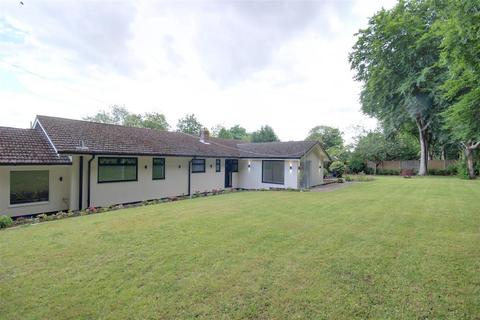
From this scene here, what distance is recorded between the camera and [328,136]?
42.3 metres

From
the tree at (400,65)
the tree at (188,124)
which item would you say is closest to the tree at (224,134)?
the tree at (188,124)

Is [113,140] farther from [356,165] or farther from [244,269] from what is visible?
[356,165]

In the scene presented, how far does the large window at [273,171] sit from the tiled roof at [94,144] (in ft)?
1.86

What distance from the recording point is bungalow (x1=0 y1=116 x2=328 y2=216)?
30.0 feet

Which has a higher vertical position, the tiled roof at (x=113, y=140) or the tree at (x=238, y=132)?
the tree at (x=238, y=132)

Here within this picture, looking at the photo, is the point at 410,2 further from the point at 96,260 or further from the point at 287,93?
the point at 96,260

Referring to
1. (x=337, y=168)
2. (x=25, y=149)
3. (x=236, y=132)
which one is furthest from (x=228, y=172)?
(x=236, y=132)

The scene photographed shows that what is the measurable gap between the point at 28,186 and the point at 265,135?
89.9ft

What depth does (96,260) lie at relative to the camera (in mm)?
4465

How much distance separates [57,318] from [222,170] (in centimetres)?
1422

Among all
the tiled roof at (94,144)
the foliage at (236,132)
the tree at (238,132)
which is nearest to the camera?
the tiled roof at (94,144)

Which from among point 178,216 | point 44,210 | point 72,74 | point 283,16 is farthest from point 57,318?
point 72,74

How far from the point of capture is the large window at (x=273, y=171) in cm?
1666

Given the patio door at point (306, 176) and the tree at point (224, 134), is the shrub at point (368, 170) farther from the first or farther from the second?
the tree at point (224, 134)
